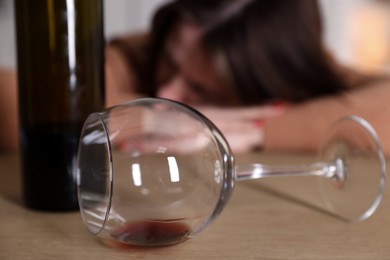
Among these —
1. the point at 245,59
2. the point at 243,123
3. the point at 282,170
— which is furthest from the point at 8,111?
the point at 282,170

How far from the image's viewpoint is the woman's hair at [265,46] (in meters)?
1.28

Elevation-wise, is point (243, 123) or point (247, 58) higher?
point (247, 58)

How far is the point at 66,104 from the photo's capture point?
0.47m

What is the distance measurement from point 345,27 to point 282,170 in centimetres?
220

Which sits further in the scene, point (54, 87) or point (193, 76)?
point (193, 76)

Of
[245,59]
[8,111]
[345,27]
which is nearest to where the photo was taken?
[8,111]

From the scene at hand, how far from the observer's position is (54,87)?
18.2 inches

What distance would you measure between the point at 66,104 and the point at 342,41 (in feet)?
7.32

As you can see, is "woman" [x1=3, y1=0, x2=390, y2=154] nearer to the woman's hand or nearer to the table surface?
the woman's hand

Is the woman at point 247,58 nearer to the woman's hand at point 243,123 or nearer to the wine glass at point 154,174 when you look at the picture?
the woman's hand at point 243,123

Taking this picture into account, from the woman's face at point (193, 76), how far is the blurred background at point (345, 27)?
0.98m

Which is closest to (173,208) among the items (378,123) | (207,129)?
(207,129)

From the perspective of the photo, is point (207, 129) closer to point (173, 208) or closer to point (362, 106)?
point (173, 208)

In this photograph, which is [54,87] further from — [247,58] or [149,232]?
[247,58]
